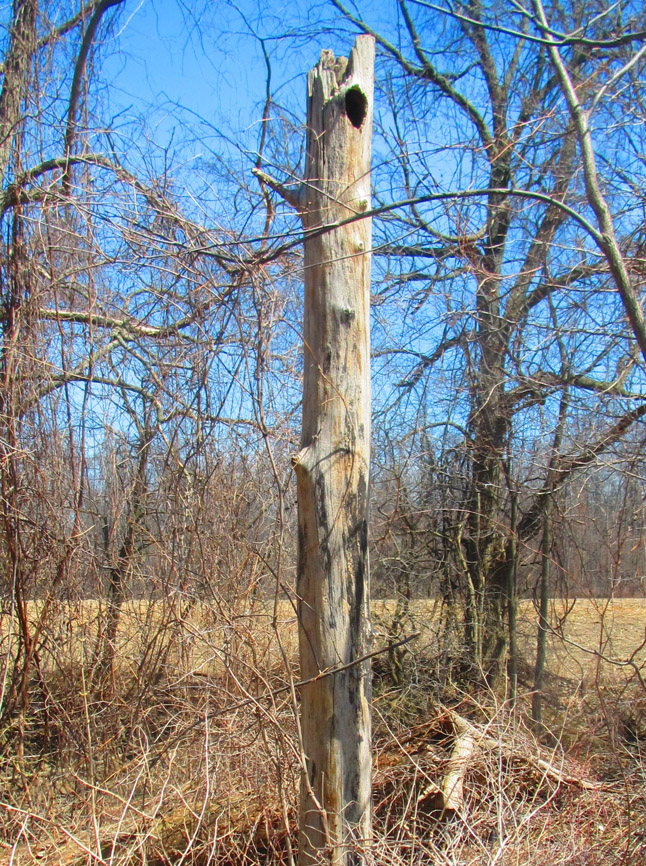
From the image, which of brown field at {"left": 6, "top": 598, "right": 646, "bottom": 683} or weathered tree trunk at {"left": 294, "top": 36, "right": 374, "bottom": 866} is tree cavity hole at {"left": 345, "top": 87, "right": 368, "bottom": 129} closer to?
weathered tree trunk at {"left": 294, "top": 36, "right": 374, "bottom": 866}

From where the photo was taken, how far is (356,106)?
3.24m

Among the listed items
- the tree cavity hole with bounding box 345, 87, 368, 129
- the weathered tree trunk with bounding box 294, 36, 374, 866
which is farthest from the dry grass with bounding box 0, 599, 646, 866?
the tree cavity hole with bounding box 345, 87, 368, 129

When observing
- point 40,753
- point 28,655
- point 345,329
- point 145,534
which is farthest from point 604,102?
point 40,753

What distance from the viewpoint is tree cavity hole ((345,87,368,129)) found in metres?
3.21

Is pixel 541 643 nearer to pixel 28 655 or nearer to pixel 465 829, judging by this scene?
pixel 465 829

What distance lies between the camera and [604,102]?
5.45m

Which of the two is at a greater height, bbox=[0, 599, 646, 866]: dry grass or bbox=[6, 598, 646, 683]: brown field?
bbox=[6, 598, 646, 683]: brown field

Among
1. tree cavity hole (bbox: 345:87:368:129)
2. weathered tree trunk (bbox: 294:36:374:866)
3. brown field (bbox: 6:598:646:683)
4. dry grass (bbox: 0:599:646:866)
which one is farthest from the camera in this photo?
brown field (bbox: 6:598:646:683)

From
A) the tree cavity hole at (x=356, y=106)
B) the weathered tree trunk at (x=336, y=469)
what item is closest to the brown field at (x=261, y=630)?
the weathered tree trunk at (x=336, y=469)

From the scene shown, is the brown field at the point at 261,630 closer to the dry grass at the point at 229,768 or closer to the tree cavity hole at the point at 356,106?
the dry grass at the point at 229,768

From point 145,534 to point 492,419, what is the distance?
3259 mm

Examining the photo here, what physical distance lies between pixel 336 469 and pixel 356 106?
176 cm

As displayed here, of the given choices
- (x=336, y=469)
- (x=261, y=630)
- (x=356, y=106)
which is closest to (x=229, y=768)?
(x=261, y=630)

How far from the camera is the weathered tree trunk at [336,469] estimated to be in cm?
299
